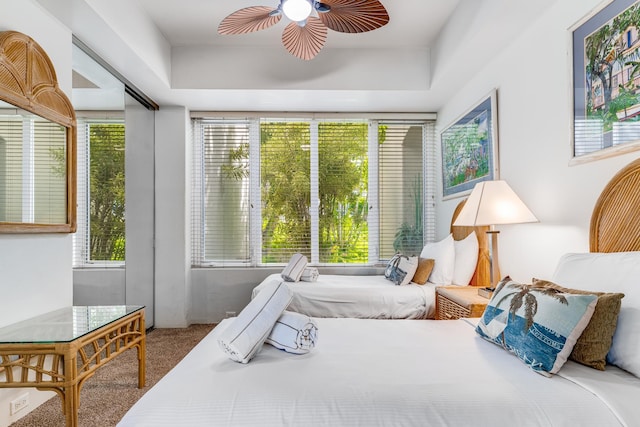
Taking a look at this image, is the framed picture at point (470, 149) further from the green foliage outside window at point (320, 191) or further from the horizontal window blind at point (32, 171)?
the horizontal window blind at point (32, 171)

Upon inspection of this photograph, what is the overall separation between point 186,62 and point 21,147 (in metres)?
1.98

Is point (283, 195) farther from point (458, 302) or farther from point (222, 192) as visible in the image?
point (458, 302)

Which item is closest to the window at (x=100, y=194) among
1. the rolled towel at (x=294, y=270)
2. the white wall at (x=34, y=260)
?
the white wall at (x=34, y=260)

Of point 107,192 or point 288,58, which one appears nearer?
point 107,192

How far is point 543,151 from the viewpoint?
2.44 meters

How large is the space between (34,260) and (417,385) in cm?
219

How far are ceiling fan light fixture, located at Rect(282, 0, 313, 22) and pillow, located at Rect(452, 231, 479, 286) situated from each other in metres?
2.26

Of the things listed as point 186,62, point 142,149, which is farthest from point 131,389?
point 186,62

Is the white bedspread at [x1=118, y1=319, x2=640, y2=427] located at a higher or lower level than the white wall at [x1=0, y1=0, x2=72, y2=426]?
lower

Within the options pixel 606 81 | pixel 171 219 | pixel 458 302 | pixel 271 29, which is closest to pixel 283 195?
pixel 171 219

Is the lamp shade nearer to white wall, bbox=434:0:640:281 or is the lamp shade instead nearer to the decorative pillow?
white wall, bbox=434:0:640:281

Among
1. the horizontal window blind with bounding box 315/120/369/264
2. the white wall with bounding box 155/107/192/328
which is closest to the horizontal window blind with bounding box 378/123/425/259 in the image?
the horizontal window blind with bounding box 315/120/369/264

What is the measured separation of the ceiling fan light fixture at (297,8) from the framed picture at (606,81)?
1482 mm

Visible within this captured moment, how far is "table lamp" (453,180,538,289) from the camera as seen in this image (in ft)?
8.00
